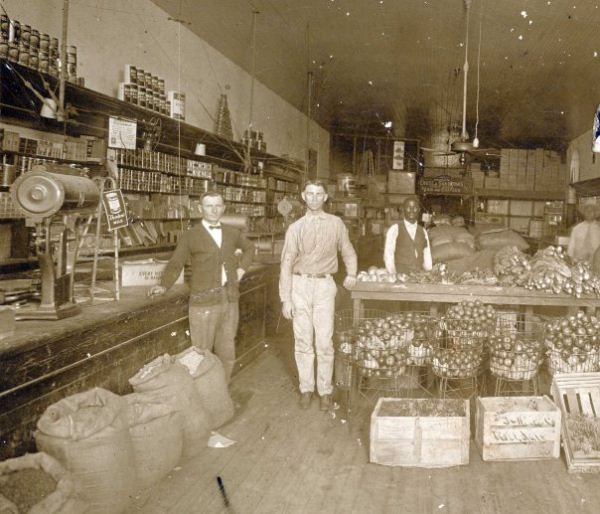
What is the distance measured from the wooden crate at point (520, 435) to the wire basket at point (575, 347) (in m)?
0.57

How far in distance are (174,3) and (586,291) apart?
19.7ft

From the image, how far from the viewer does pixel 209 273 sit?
13.3ft

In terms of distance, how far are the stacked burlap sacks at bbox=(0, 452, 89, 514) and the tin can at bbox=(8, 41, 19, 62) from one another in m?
3.49


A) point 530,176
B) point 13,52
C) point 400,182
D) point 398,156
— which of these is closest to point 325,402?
point 13,52

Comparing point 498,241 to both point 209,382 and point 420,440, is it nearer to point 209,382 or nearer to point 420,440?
point 420,440

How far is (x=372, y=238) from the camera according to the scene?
14977 mm

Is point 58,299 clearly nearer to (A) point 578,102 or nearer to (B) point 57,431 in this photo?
(B) point 57,431

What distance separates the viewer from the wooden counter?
2.50 meters

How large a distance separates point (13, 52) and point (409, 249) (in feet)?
12.5

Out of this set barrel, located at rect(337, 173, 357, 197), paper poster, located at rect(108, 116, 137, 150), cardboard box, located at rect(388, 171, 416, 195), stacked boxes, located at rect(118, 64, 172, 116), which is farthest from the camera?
cardboard box, located at rect(388, 171, 416, 195)

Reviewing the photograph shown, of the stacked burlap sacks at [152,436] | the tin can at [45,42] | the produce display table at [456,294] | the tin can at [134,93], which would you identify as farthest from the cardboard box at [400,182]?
the stacked burlap sacks at [152,436]

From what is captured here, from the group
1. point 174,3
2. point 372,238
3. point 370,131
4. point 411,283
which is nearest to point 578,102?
point 372,238

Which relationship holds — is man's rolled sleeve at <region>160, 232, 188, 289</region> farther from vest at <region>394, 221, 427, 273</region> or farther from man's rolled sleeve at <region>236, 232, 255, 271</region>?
vest at <region>394, 221, 427, 273</region>

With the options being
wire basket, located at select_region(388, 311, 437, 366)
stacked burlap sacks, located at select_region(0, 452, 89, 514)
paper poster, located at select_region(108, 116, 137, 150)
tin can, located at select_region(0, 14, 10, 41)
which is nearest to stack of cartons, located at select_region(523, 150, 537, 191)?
paper poster, located at select_region(108, 116, 137, 150)
